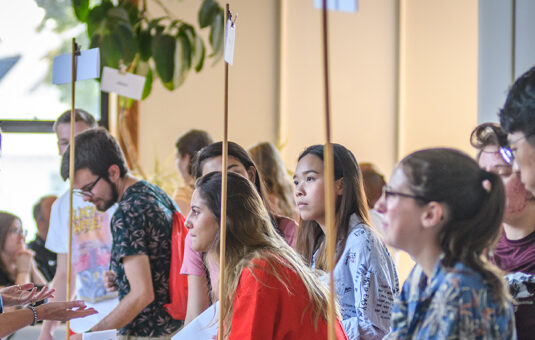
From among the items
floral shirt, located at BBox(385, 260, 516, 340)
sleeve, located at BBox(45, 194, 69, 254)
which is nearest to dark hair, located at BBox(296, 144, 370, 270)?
floral shirt, located at BBox(385, 260, 516, 340)

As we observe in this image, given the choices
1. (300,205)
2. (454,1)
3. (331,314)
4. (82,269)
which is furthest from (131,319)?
(454,1)

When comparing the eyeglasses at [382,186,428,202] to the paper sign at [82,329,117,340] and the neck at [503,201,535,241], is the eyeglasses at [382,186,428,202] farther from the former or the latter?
the paper sign at [82,329,117,340]

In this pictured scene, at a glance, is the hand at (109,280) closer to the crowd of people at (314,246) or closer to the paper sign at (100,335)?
the crowd of people at (314,246)

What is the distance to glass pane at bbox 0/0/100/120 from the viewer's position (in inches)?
168

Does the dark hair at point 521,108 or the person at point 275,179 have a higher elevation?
the dark hair at point 521,108

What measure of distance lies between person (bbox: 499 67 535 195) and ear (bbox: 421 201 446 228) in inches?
9.3

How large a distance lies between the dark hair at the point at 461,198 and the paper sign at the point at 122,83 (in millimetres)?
1643

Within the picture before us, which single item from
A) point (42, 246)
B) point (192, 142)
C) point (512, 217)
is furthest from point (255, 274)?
point (42, 246)

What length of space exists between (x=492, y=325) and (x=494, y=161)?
2.08ft

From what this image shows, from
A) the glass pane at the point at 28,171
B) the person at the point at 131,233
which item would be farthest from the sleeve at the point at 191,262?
the glass pane at the point at 28,171

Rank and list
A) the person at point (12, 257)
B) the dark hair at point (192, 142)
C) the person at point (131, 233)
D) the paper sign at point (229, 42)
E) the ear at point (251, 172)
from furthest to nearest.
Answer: the person at point (12, 257), the dark hair at point (192, 142), the ear at point (251, 172), the person at point (131, 233), the paper sign at point (229, 42)

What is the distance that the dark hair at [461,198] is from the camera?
1.00 meters

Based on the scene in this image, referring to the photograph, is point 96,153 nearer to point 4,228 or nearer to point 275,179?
point 275,179

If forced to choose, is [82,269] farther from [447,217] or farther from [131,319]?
[447,217]
